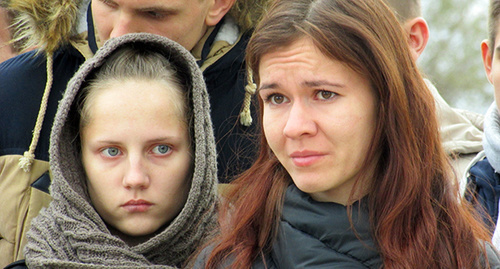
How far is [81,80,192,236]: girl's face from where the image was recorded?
2.40 metres

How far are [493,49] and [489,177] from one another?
56 centimetres

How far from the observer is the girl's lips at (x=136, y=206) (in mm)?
2418

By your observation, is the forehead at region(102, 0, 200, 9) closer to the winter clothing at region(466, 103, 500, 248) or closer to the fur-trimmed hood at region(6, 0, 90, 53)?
the fur-trimmed hood at region(6, 0, 90, 53)

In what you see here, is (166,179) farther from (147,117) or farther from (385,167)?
(385,167)

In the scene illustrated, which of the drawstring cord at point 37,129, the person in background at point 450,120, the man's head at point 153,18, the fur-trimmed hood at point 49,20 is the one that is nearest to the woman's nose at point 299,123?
the man's head at point 153,18

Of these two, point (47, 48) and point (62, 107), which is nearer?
point (62, 107)

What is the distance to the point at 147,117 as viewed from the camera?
7.95ft

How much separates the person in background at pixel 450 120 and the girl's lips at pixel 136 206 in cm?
132

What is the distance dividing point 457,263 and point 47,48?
6.06 feet

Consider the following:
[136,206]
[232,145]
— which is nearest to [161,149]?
[136,206]

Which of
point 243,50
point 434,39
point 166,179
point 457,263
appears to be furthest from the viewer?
point 434,39

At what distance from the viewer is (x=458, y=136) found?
332cm

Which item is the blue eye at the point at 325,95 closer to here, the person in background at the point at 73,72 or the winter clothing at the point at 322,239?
the winter clothing at the point at 322,239

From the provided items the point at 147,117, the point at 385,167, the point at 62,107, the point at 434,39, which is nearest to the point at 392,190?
the point at 385,167
